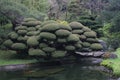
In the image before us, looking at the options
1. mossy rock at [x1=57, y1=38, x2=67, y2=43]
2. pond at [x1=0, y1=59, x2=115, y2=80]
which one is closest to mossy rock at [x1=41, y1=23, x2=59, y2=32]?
mossy rock at [x1=57, y1=38, x2=67, y2=43]

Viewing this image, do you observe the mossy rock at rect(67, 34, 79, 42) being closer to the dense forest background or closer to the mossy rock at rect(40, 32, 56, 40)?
the mossy rock at rect(40, 32, 56, 40)

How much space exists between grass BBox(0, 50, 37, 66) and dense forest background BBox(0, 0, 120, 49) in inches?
50.5

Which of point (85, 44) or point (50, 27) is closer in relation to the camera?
point (50, 27)

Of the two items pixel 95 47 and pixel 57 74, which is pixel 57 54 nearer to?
pixel 57 74

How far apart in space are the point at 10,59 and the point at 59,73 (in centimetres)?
482

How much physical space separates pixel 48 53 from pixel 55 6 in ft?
54.0

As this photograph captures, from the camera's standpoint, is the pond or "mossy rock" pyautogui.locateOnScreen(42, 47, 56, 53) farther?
"mossy rock" pyautogui.locateOnScreen(42, 47, 56, 53)

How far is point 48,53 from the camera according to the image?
18516 millimetres

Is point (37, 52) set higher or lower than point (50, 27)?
lower

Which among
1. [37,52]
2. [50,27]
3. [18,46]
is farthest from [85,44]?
[18,46]

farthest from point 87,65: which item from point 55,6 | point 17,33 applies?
point 55,6

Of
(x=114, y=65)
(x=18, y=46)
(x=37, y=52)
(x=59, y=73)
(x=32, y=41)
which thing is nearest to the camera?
(x=114, y=65)

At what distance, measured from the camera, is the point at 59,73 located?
16.5 m

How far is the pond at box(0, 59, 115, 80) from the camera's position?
604 inches
